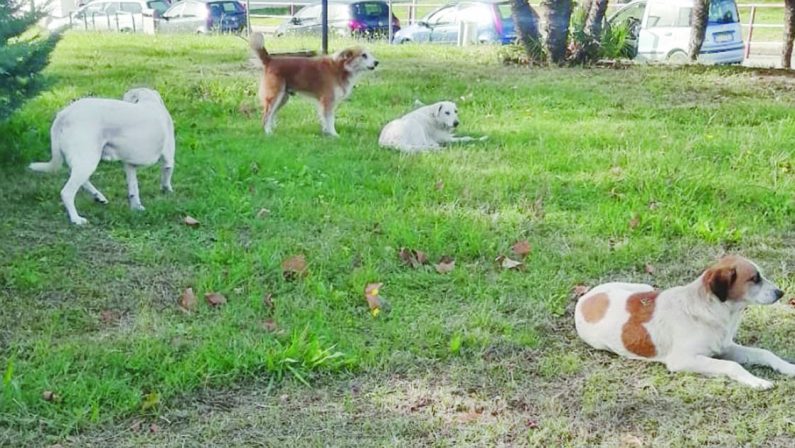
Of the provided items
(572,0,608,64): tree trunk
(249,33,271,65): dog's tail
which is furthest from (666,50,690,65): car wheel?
(249,33,271,65): dog's tail

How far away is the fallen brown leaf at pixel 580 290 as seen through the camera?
13.9 ft

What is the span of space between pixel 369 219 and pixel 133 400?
2384 millimetres

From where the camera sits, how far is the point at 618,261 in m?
4.67

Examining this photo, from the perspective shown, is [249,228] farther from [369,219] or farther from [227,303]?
[227,303]

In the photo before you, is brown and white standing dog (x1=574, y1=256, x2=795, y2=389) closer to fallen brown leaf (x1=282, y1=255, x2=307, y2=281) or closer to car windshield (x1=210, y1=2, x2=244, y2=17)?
fallen brown leaf (x1=282, y1=255, x2=307, y2=281)

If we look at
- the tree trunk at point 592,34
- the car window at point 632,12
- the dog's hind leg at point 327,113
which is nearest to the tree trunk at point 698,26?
the tree trunk at point 592,34

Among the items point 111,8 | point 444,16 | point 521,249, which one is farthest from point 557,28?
point 111,8

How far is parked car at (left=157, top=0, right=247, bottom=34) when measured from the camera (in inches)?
906

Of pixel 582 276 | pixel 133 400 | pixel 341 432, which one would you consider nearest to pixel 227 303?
pixel 133 400

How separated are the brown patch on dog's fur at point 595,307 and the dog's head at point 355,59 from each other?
16.7 ft

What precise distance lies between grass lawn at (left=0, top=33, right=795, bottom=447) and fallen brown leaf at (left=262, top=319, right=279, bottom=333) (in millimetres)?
27

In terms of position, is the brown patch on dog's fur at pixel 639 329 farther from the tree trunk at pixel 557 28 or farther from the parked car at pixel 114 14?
the parked car at pixel 114 14

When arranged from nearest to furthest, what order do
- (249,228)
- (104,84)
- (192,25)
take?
(249,228) → (104,84) → (192,25)

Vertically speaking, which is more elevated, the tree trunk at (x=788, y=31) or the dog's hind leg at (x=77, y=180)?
the tree trunk at (x=788, y=31)
